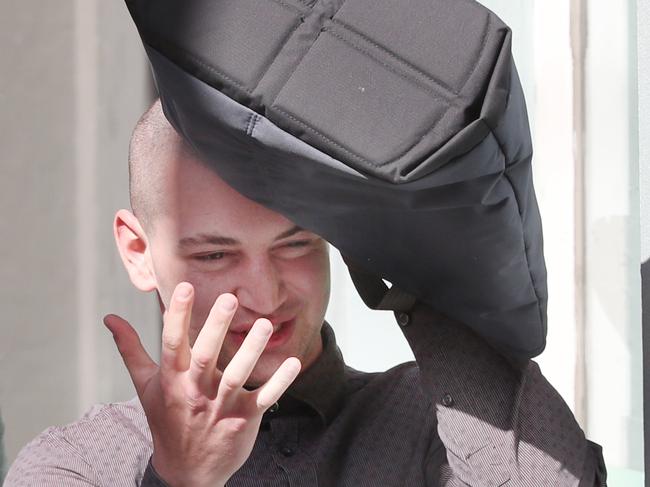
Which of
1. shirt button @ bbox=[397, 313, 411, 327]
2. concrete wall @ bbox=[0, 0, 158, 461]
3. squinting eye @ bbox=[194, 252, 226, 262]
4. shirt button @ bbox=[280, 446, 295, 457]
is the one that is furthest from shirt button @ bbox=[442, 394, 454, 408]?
concrete wall @ bbox=[0, 0, 158, 461]

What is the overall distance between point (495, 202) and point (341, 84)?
0.67 ft

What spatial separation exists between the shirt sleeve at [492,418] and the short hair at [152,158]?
14.0 inches

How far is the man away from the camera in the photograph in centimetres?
125

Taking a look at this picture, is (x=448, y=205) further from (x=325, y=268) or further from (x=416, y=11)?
(x=325, y=268)

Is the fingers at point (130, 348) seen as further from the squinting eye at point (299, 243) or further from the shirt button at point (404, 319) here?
the shirt button at point (404, 319)

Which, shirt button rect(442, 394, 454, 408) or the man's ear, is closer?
shirt button rect(442, 394, 454, 408)

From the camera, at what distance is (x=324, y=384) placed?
1.45 metres

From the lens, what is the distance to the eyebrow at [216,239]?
1267mm

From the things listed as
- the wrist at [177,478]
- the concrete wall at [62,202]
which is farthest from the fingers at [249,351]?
the concrete wall at [62,202]

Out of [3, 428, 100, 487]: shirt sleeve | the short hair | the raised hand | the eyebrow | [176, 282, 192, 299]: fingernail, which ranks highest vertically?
the short hair

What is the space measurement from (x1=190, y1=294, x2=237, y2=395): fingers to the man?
0.10 feet

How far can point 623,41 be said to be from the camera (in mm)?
1922

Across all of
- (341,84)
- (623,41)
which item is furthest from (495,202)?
(623,41)

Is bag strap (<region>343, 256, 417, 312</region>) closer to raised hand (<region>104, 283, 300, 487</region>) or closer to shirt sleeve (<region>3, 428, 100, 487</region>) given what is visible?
raised hand (<region>104, 283, 300, 487</region>)
